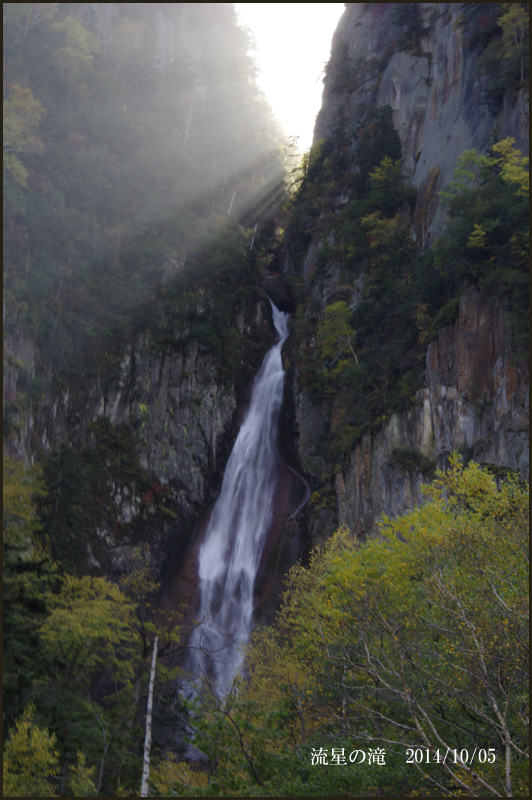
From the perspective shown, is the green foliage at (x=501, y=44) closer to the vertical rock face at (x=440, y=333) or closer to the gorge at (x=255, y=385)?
the gorge at (x=255, y=385)

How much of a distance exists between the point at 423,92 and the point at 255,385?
71.7 feet

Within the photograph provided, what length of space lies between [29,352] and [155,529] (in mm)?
12339

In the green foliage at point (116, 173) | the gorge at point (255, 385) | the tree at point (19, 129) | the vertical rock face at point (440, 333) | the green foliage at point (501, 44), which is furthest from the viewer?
the tree at point (19, 129)

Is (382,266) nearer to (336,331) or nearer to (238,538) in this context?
(336,331)

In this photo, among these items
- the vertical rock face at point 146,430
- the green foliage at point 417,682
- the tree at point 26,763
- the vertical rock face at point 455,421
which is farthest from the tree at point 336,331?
the tree at point 26,763

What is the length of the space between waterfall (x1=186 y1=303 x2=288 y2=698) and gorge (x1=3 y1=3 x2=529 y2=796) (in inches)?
5.5

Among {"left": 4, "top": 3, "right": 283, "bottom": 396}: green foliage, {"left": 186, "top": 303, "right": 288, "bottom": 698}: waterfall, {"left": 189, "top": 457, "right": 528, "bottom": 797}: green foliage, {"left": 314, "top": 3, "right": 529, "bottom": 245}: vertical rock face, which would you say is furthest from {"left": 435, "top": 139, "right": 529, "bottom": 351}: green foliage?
{"left": 4, "top": 3, "right": 283, "bottom": 396}: green foliage

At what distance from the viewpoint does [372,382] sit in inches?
1190

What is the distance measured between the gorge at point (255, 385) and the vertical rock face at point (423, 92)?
0.78 ft

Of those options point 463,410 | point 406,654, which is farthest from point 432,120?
point 406,654

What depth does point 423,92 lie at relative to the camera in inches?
1469

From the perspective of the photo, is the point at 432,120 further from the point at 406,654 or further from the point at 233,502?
the point at 406,654

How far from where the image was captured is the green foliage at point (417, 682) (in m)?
8.79

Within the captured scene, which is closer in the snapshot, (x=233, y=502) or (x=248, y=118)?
(x=233, y=502)
